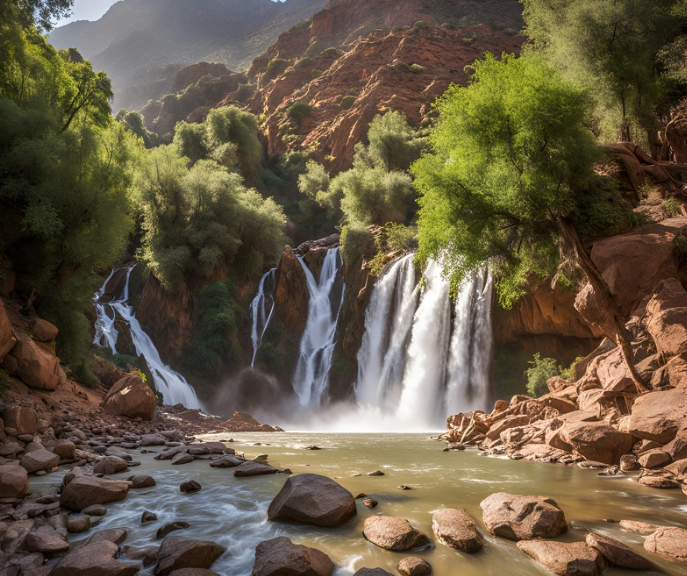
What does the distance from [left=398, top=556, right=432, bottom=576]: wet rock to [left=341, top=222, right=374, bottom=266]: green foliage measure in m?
27.7

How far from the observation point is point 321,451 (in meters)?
12.0

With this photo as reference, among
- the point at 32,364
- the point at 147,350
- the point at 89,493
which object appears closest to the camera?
the point at 89,493

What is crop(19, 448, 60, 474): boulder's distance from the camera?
7.47 metres

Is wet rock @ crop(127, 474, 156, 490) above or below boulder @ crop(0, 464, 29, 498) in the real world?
below

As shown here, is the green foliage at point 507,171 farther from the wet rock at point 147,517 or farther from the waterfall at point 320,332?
the waterfall at point 320,332

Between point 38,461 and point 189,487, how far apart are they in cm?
289

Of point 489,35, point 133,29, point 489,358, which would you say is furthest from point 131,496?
point 133,29

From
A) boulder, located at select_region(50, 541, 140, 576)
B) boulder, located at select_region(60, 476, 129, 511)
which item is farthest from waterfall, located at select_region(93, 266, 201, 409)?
boulder, located at select_region(50, 541, 140, 576)

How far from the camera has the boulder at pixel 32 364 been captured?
1245 cm

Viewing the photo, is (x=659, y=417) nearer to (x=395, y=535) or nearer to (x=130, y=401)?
(x=395, y=535)

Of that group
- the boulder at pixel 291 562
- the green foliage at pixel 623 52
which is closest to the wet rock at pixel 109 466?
the boulder at pixel 291 562

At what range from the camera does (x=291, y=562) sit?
411cm

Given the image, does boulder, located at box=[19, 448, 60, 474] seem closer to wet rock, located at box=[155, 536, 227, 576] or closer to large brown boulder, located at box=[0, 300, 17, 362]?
wet rock, located at box=[155, 536, 227, 576]

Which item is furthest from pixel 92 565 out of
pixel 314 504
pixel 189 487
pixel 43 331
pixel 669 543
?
pixel 43 331
